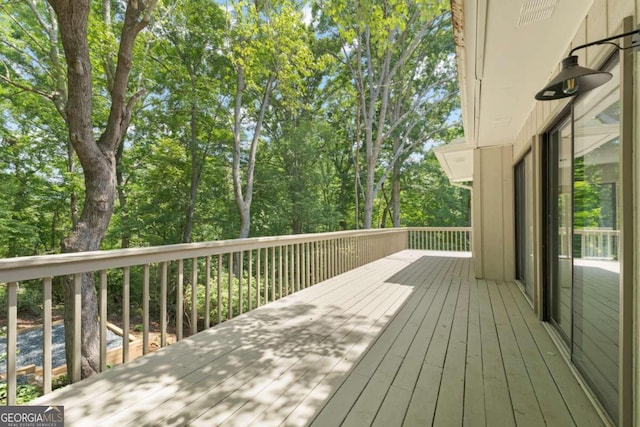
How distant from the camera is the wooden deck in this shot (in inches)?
65.6

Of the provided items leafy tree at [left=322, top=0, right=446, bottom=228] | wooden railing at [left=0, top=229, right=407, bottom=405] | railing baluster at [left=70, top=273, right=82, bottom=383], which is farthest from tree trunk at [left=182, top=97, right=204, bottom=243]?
railing baluster at [left=70, top=273, right=82, bottom=383]

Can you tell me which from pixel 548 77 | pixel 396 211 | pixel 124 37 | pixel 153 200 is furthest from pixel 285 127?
pixel 548 77

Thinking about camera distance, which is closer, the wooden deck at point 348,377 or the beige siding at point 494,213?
the wooden deck at point 348,377

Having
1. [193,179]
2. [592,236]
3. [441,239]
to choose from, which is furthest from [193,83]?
[592,236]

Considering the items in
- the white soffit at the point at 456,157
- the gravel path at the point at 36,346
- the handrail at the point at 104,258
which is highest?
the white soffit at the point at 456,157

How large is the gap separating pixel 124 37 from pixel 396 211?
14063mm

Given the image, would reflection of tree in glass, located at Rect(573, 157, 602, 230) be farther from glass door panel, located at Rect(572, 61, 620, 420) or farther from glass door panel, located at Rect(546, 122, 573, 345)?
glass door panel, located at Rect(546, 122, 573, 345)

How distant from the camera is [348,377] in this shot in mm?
2066

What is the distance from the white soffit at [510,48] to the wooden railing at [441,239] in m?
7.15

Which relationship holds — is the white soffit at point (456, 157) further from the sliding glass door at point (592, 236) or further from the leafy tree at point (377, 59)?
the sliding glass door at point (592, 236)

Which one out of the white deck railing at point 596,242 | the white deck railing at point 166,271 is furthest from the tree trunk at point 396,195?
the white deck railing at point 596,242

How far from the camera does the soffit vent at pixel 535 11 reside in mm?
1812

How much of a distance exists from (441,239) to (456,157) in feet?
16.1

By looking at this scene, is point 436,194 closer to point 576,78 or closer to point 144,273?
point 576,78
